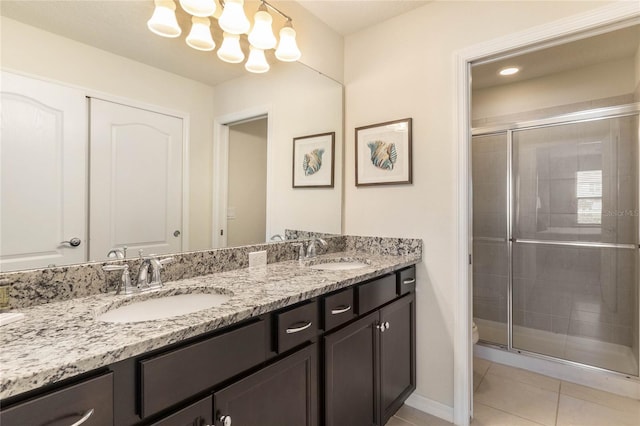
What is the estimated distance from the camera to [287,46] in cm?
184

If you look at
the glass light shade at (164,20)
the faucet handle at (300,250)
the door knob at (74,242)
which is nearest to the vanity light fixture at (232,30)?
the glass light shade at (164,20)

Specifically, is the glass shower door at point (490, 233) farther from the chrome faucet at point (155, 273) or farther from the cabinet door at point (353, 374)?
the chrome faucet at point (155, 273)

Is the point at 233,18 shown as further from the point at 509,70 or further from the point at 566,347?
the point at 566,347

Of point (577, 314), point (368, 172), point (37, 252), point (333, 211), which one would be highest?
point (368, 172)

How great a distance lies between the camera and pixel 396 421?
1837 mm

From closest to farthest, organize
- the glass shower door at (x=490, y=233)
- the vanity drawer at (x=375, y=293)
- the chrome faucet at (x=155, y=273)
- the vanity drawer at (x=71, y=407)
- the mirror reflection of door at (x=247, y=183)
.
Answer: the vanity drawer at (x=71, y=407)
the chrome faucet at (x=155, y=273)
the vanity drawer at (x=375, y=293)
the mirror reflection of door at (x=247, y=183)
the glass shower door at (x=490, y=233)

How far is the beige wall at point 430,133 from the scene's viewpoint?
1.81 m

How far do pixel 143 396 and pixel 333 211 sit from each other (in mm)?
1656

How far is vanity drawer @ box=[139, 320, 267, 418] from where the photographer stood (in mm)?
749

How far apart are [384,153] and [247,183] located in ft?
2.94

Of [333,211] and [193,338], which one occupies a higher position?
[333,211]

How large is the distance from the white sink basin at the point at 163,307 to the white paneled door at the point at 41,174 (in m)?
0.28

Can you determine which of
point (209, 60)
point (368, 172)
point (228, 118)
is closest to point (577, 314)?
point (368, 172)

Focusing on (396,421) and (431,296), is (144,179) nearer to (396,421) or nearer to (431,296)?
(431,296)
